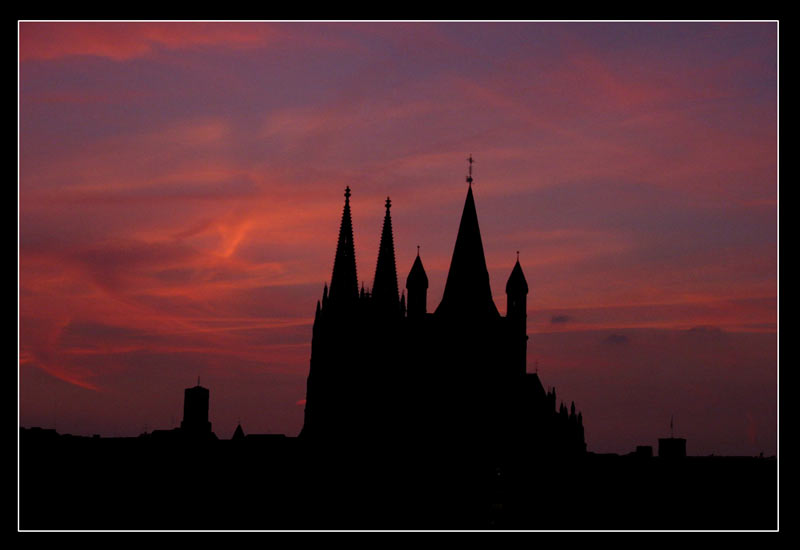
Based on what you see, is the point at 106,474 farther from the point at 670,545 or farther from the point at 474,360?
the point at 670,545

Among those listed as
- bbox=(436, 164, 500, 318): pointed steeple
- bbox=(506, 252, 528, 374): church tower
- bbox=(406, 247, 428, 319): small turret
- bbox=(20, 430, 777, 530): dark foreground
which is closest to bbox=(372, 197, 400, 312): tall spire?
bbox=(406, 247, 428, 319): small turret

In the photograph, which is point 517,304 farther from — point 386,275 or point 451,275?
point 386,275

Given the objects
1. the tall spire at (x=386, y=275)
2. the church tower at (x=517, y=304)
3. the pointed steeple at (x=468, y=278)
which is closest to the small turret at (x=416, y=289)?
the tall spire at (x=386, y=275)

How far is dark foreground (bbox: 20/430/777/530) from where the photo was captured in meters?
93.6

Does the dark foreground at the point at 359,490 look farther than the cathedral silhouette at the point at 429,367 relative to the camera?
No

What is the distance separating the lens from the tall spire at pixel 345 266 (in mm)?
112938

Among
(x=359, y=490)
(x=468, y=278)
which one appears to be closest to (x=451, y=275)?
(x=468, y=278)

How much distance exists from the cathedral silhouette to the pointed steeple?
8 cm

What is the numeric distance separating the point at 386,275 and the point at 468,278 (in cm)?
693

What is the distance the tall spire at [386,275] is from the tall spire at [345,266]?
203 centimetres

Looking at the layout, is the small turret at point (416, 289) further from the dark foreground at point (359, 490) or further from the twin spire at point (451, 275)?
the dark foreground at point (359, 490)

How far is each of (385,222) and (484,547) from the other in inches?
2683

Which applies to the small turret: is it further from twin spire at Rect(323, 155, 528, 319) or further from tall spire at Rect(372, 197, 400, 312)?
tall spire at Rect(372, 197, 400, 312)
